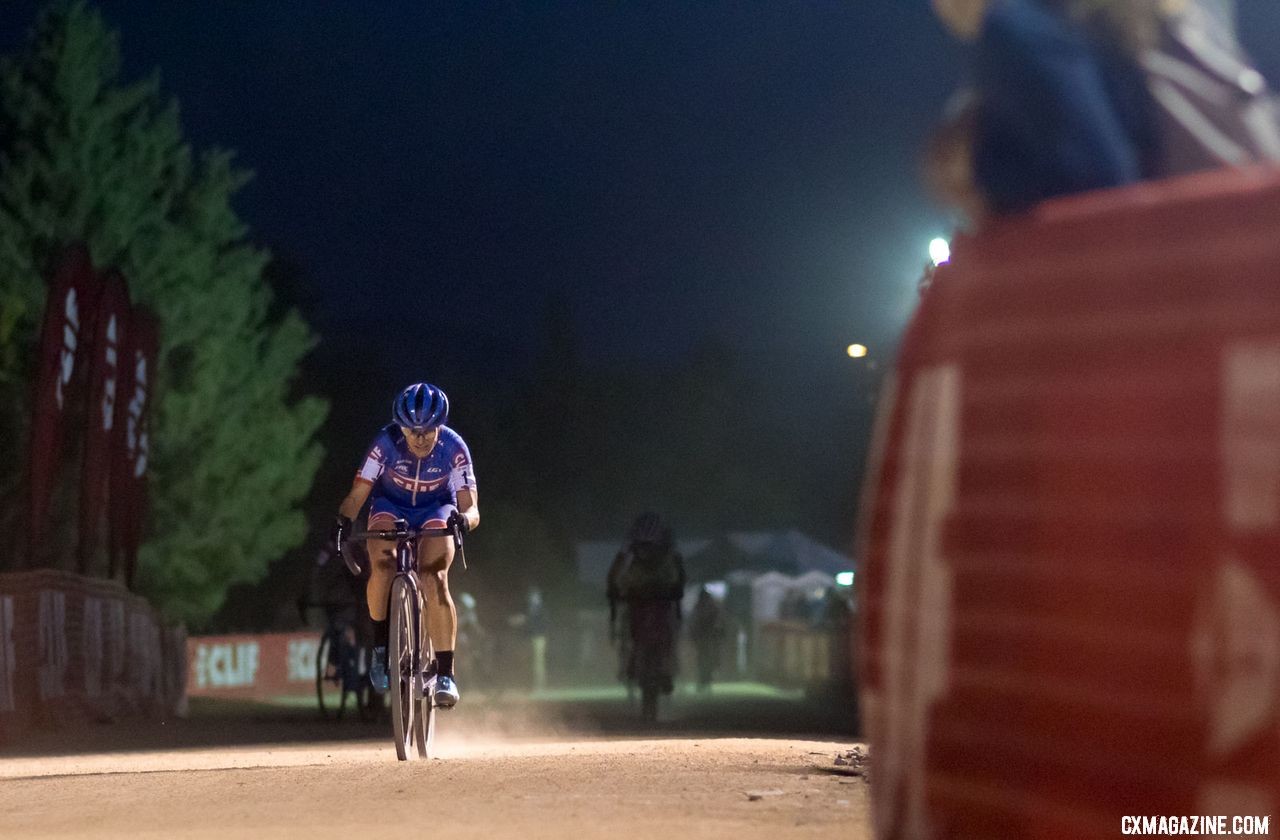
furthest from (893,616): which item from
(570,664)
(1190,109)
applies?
(570,664)

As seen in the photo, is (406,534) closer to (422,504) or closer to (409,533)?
(409,533)

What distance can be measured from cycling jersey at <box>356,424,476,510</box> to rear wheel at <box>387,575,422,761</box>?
0.43m

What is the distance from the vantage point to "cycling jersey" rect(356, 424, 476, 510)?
1129 cm

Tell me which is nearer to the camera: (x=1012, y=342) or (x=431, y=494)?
(x=1012, y=342)

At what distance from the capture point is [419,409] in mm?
11125

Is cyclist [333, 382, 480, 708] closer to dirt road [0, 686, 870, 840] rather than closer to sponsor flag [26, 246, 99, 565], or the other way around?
dirt road [0, 686, 870, 840]

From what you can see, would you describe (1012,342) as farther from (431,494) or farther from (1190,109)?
(431,494)

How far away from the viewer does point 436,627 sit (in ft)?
37.0

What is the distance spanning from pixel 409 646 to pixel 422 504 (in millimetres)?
742

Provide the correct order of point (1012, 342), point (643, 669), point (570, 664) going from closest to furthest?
point (1012, 342) < point (643, 669) < point (570, 664)

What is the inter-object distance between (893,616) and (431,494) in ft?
27.9

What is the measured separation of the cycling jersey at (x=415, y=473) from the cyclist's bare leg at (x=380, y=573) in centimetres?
24

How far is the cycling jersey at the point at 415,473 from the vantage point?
444 inches

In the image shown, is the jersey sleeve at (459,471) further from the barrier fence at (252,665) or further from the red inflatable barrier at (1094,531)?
the barrier fence at (252,665)
